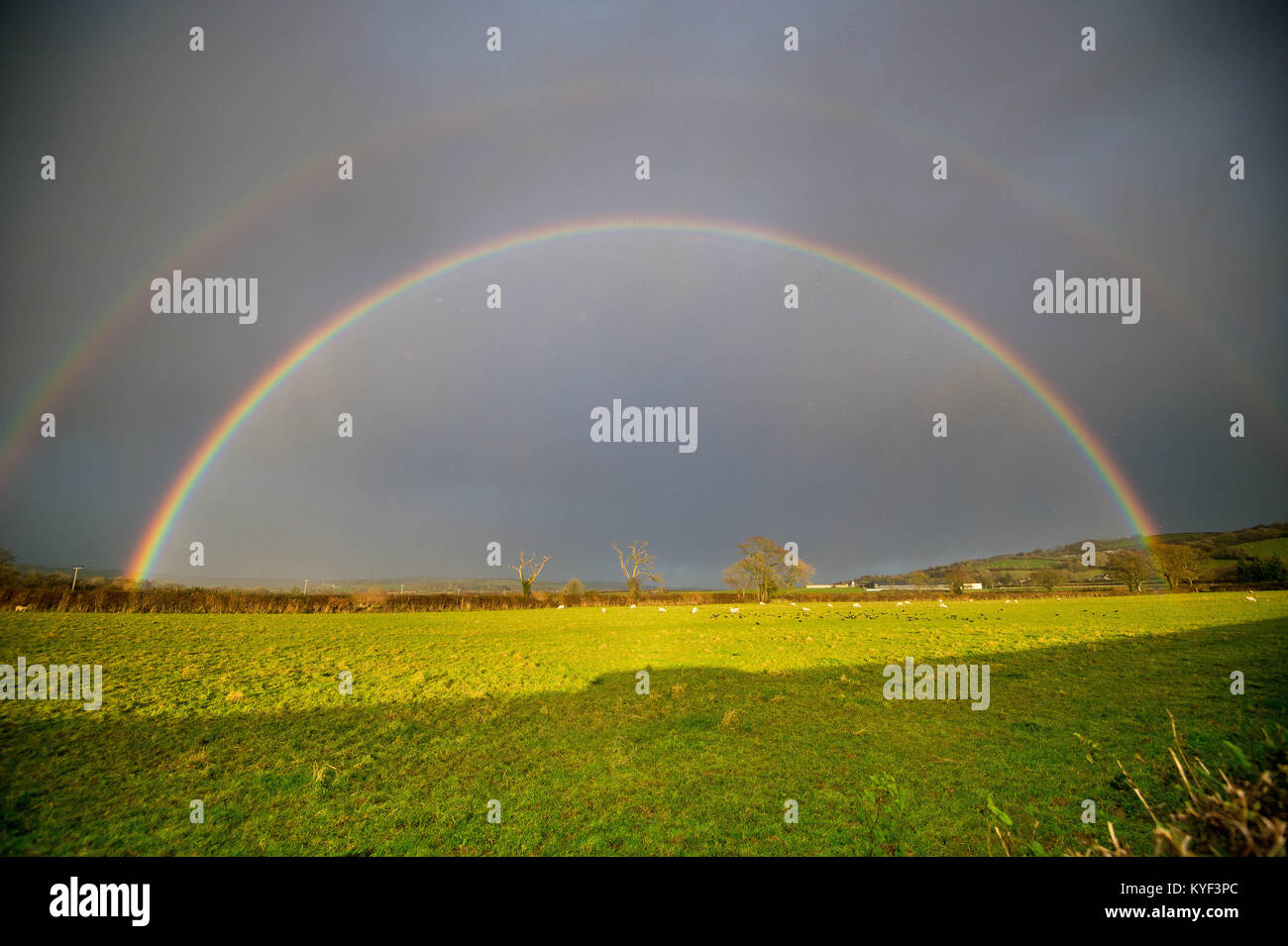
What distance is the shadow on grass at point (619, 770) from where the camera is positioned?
20.2ft

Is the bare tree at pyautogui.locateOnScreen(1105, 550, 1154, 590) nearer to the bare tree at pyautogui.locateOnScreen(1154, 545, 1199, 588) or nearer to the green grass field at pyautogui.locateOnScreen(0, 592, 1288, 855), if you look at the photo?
the bare tree at pyautogui.locateOnScreen(1154, 545, 1199, 588)

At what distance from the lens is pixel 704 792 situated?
742 centimetres

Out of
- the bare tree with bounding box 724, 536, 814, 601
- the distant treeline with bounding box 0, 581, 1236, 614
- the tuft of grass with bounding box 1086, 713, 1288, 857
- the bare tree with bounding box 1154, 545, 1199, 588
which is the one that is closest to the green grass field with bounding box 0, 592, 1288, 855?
the tuft of grass with bounding box 1086, 713, 1288, 857

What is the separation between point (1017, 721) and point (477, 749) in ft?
34.0

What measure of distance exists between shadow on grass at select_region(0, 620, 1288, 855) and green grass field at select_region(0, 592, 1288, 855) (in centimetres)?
4

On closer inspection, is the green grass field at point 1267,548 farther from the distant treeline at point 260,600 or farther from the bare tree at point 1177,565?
the distant treeline at point 260,600

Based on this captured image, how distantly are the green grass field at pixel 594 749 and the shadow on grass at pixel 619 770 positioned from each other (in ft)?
0.15

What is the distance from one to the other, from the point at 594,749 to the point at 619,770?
1126mm

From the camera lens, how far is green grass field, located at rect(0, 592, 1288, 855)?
6.23 m
